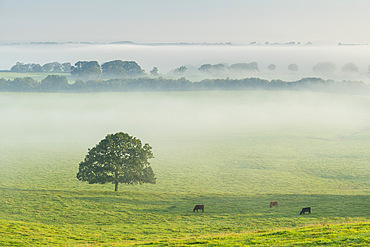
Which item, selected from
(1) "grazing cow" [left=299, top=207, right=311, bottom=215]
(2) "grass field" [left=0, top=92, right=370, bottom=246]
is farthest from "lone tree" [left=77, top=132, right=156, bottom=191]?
(1) "grazing cow" [left=299, top=207, right=311, bottom=215]

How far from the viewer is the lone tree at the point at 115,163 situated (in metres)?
54.6

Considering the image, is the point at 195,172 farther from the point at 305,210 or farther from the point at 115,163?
the point at 305,210

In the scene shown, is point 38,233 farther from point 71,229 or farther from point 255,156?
point 255,156

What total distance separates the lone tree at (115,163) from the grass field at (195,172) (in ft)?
6.88

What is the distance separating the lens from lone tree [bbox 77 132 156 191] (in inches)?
2149

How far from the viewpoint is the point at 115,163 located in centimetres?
5462

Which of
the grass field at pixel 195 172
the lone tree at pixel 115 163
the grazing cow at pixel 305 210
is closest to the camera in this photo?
the grass field at pixel 195 172

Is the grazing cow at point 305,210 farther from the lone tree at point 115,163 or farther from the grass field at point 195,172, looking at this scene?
the lone tree at point 115,163

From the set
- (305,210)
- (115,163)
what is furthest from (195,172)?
(305,210)

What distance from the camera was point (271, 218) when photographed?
39750 mm

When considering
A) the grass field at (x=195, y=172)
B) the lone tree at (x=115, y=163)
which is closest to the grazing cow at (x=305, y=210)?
the grass field at (x=195, y=172)

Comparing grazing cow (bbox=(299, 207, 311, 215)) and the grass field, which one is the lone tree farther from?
grazing cow (bbox=(299, 207, 311, 215))

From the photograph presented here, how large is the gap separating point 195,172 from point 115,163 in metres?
23.3

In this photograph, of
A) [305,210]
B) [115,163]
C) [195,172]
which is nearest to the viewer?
[305,210]
